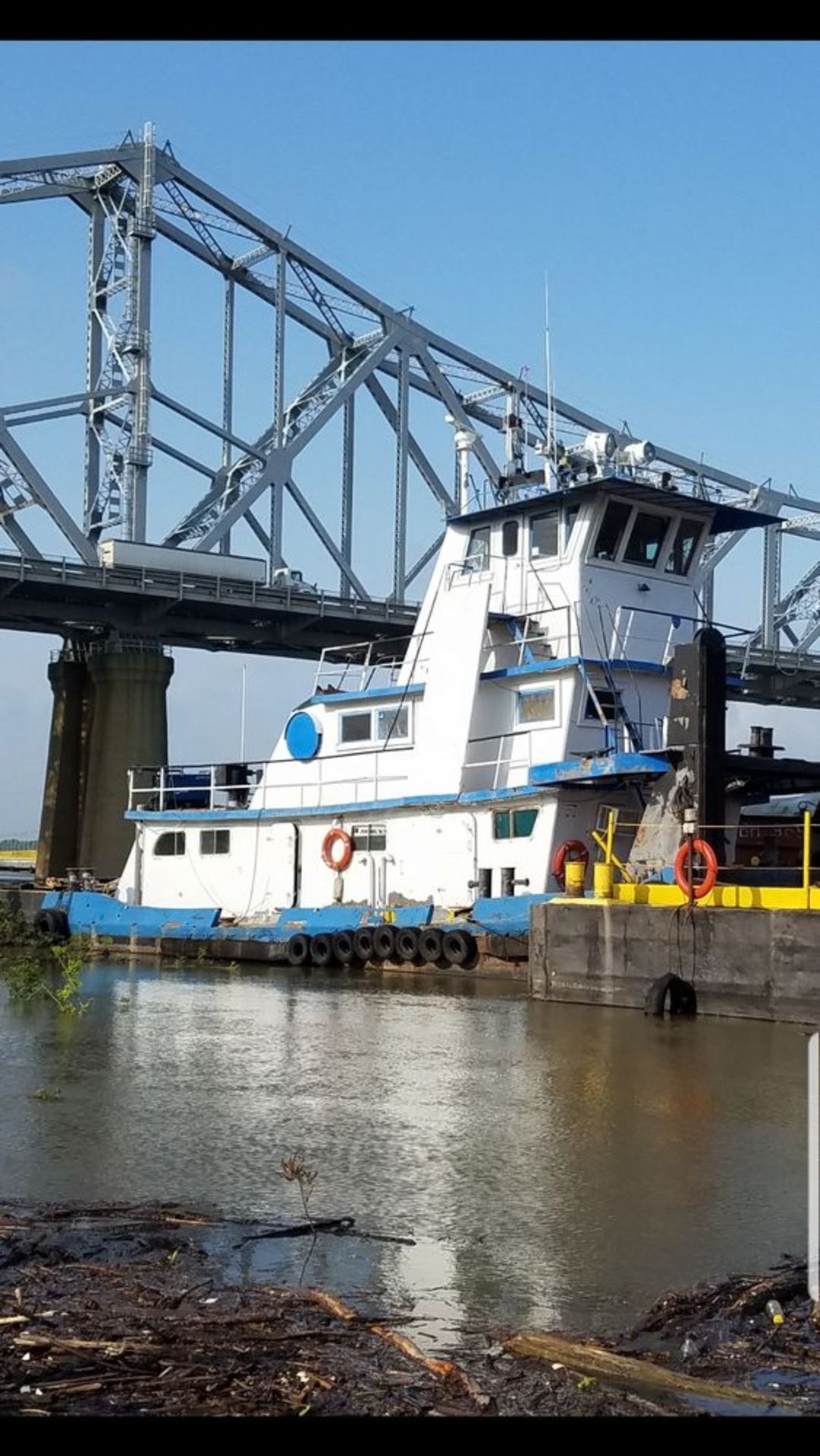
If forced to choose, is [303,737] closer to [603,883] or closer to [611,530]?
[611,530]

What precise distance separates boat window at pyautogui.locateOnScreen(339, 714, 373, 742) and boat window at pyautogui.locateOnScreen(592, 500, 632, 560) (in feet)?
16.1

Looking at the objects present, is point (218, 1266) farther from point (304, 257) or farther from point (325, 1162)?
point (304, 257)

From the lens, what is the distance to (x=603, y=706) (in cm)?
2350

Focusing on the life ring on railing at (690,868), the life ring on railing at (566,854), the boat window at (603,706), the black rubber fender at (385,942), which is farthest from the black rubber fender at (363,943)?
the life ring on railing at (690,868)

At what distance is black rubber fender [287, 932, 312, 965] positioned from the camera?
25.4 metres

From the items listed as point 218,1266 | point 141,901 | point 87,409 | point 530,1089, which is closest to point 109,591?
point 87,409

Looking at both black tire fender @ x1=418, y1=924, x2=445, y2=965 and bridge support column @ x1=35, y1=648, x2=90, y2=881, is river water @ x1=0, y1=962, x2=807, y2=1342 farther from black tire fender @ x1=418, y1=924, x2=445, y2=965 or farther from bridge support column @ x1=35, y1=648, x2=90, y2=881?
bridge support column @ x1=35, y1=648, x2=90, y2=881

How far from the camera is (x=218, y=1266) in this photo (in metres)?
7.49

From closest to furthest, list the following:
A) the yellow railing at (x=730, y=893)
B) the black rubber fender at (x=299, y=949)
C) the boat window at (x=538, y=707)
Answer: the yellow railing at (x=730, y=893)
the boat window at (x=538, y=707)
the black rubber fender at (x=299, y=949)

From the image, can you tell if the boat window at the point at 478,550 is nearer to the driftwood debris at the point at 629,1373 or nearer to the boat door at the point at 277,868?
the boat door at the point at 277,868

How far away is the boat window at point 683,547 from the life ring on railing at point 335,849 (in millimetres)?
7084

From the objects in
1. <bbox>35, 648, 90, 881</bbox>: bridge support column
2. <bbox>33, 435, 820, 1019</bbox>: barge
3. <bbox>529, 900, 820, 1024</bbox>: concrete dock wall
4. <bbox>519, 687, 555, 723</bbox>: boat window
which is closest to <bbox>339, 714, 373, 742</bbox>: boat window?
<bbox>33, 435, 820, 1019</bbox>: barge

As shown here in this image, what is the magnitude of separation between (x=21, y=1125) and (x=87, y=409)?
56430 mm

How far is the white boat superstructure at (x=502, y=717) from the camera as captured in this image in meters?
23.1
